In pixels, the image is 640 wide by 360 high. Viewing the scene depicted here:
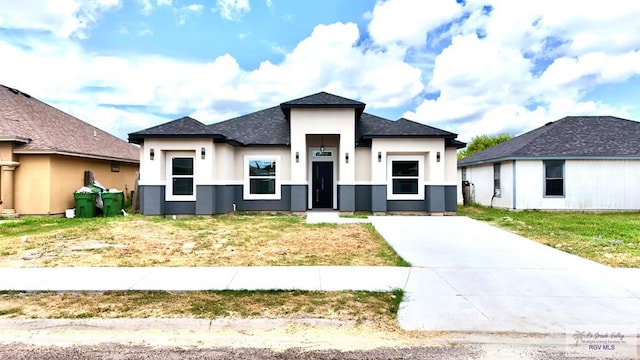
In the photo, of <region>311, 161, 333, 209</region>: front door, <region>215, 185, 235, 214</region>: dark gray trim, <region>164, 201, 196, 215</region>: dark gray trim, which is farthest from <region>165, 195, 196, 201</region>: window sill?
<region>311, 161, 333, 209</region>: front door

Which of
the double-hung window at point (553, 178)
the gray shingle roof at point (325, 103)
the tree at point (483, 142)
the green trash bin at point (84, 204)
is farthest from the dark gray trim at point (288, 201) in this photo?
the tree at point (483, 142)

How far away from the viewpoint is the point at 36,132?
50.3ft

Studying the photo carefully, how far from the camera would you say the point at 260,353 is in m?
3.60

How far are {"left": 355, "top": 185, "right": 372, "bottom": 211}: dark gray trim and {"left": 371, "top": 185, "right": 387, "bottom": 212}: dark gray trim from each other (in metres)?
0.50

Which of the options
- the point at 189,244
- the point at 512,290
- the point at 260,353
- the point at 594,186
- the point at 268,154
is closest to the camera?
the point at 260,353

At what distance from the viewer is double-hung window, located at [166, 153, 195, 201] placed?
14.9 metres

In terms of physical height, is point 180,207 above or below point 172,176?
below

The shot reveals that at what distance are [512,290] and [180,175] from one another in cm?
1275

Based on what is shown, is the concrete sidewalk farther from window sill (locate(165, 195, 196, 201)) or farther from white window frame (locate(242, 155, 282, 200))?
white window frame (locate(242, 155, 282, 200))

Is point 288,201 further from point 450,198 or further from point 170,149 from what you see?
point 450,198

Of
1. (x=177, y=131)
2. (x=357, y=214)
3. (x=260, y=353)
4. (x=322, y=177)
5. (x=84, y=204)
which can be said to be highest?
(x=177, y=131)

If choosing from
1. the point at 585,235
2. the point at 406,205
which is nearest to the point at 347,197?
the point at 406,205

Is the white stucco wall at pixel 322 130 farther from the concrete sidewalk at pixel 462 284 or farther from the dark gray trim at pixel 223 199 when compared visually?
the concrete sidewalk at pixel 462 284

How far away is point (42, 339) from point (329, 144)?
14261 millimetres
